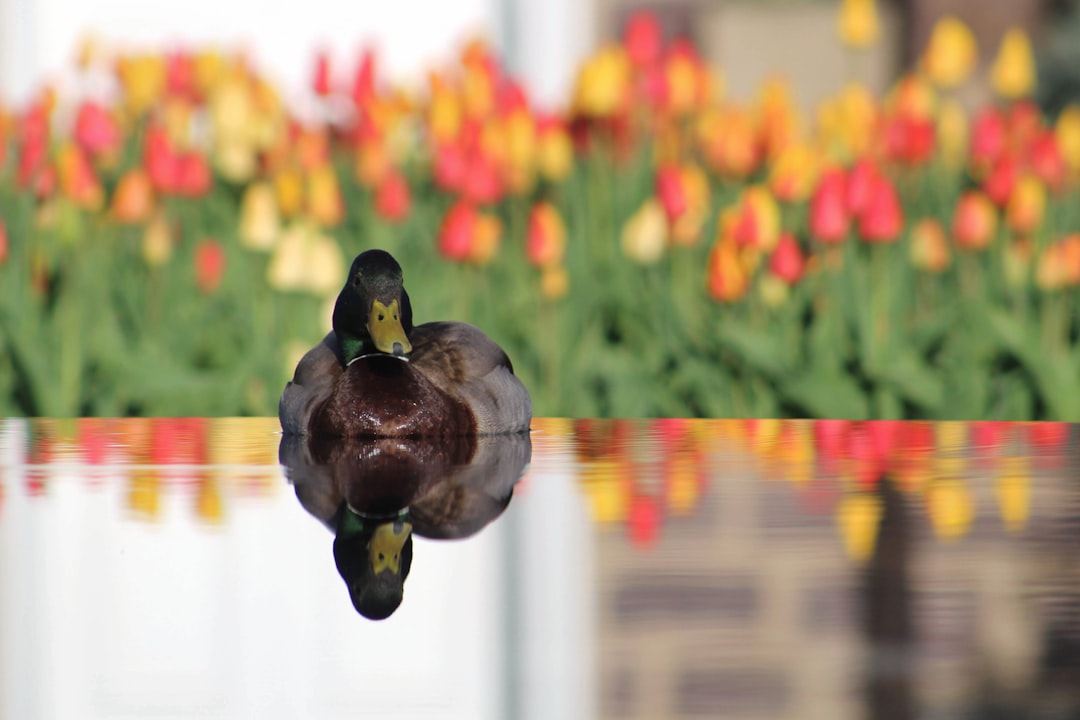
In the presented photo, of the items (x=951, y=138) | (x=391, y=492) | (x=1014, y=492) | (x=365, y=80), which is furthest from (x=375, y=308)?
(x=951, y=138)

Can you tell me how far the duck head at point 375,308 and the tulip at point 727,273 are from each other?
5.40 ft

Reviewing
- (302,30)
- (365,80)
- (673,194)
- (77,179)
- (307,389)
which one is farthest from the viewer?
(302,30)

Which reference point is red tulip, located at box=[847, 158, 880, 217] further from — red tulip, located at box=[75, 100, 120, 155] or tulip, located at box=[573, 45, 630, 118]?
red tulip, located at box=[75, 100, 120, 155]

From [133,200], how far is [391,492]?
8.49 ft

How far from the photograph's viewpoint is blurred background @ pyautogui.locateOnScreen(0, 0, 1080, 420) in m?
4.45

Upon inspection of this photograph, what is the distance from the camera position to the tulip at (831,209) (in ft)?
14.6

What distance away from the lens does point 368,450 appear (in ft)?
9.21

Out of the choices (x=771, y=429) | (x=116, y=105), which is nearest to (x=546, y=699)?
(x=771, y=429)

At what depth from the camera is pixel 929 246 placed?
4.66 m

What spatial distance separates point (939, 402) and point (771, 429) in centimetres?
122

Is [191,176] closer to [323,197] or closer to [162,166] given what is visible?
[162,166]

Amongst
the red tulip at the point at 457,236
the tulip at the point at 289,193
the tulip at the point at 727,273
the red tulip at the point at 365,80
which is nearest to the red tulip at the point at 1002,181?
the tulip at the point at 727,273

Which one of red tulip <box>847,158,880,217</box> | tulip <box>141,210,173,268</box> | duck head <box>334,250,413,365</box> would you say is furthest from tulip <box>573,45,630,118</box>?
duck head <box>334,250,413,365</box>

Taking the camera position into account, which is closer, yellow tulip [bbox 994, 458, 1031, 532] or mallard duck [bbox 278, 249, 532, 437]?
yellow tulip [bbox 994, 458, 1031, 532]
